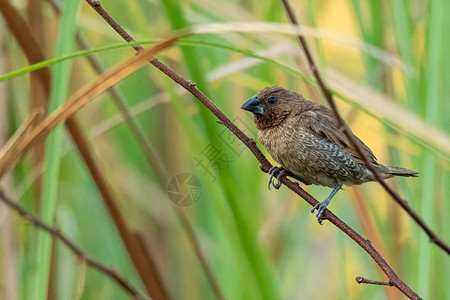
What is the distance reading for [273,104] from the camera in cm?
196

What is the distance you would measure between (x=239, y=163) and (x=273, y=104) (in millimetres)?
276

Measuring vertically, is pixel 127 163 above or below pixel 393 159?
above

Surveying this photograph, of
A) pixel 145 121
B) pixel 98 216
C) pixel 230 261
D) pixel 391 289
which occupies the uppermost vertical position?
pixel 145 121

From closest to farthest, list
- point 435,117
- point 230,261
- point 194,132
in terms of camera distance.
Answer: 1. point 435,117
2. point 194,132
3. point 230,261

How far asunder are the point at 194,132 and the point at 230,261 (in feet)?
1.37

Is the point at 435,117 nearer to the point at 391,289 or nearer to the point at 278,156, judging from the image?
the point at 278,156

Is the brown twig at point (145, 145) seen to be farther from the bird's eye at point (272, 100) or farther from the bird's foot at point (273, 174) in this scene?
the bird's eye at point (272, 100)

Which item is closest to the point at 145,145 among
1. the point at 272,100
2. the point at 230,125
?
the point at 272,100

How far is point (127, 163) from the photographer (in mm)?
2607

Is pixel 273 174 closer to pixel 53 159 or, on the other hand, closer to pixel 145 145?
pixel 145 145

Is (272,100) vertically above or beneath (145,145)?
beneath

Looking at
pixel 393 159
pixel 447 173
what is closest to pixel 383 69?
pixel 393 159

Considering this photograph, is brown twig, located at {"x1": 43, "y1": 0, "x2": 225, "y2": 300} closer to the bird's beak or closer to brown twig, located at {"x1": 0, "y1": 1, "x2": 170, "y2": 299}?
brown twig, located at {"x1": 0, "y1": 1, "x2": 170, "y2": 299}

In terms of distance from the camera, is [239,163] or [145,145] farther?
[145,145]
